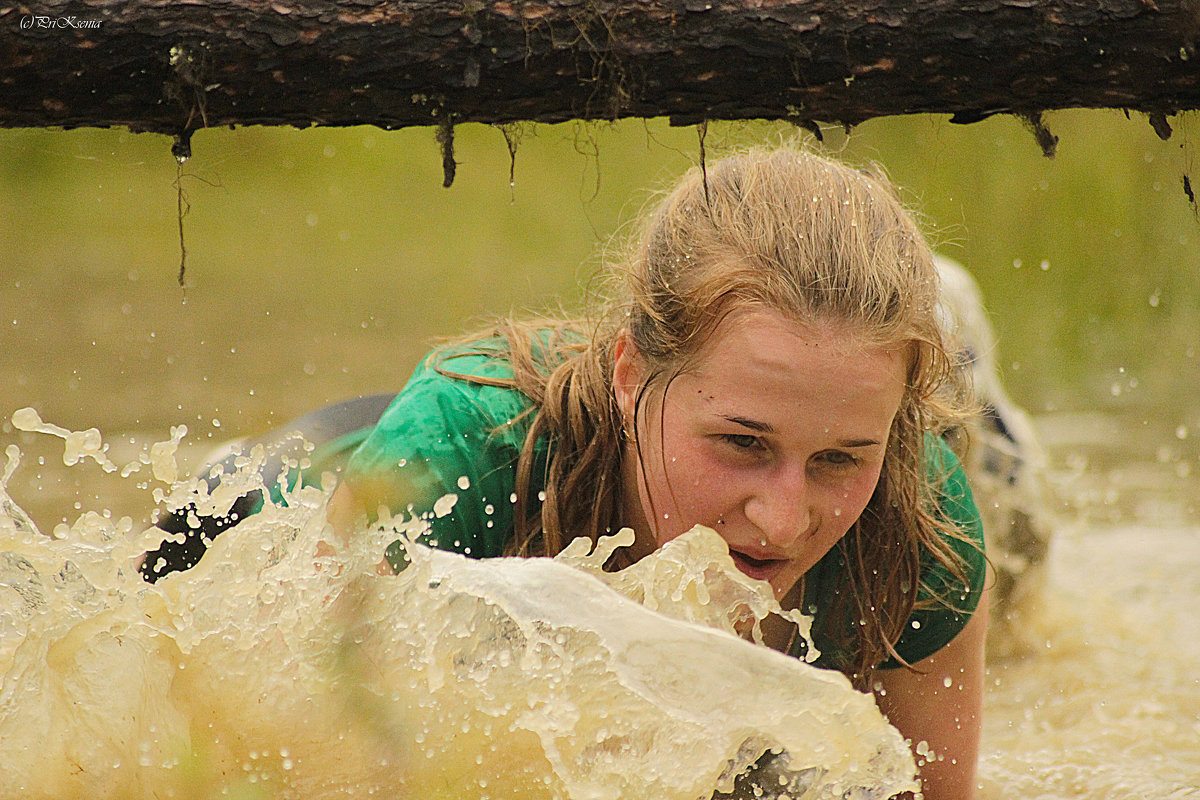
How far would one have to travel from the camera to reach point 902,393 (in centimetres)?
256

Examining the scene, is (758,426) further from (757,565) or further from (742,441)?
(757,565)

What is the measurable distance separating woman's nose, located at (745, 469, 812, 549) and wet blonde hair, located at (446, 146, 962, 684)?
0.29 metres

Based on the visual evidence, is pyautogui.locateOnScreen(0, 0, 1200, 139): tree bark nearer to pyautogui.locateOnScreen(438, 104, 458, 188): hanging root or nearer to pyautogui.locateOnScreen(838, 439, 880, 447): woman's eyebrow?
pyautogui.locateOnScreen(438, 104, 458, 188): hanging root

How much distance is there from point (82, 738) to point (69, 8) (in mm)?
1201

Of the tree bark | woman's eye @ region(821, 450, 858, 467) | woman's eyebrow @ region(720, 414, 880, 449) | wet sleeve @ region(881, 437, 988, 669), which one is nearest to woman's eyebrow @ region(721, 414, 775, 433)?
woman's eyebrow @ region(720, 414, 880, 449)

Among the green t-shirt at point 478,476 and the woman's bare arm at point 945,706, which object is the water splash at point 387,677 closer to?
the green t-shirt at point 478,476

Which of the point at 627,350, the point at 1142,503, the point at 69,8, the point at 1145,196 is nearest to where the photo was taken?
the point at 69,8

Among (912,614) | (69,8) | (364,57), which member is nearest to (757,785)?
(912,614)

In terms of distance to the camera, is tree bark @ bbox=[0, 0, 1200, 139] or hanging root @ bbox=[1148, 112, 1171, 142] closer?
tree bark @ bbox=[0, 0, 1200, 139]

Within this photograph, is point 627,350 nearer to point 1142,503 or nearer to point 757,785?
point 757,785

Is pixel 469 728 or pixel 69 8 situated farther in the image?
pixel 469 728

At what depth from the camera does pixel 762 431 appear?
238 centimetres

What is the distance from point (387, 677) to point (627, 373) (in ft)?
2.51

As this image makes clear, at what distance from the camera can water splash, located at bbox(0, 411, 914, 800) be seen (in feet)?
7.42
